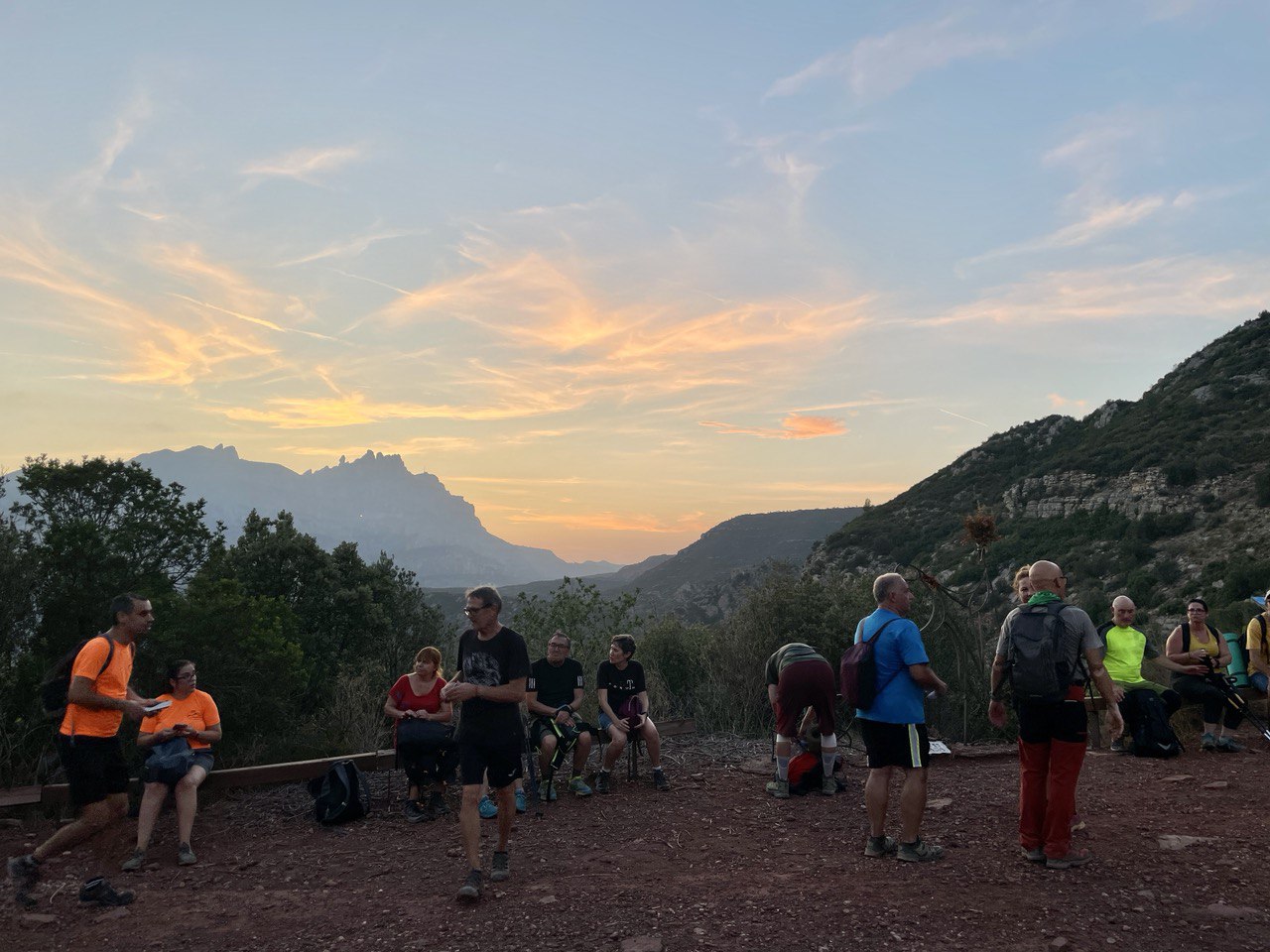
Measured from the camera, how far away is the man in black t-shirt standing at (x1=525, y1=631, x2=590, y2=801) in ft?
23.6

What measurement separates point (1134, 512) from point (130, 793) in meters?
36.6

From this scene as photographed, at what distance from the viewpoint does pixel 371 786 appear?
24.7 ft

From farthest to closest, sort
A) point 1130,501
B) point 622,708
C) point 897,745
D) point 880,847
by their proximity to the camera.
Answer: point 1130,501 → point 622,708 → point 880,847 → point 897,745

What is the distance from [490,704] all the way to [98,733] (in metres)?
2.35

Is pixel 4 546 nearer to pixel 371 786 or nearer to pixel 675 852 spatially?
pixel 371 786

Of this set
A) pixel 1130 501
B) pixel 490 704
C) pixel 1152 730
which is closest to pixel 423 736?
pixel 490 704

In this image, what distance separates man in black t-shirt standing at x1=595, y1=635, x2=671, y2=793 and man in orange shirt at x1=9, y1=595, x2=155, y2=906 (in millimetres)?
3548

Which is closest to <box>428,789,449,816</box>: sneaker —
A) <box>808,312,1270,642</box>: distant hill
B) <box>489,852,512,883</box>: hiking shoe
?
<box>489,852,512,883</box>: hiking shoe

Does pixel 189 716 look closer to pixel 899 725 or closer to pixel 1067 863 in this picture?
pixel 899 725

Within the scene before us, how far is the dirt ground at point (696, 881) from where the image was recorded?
4.12 metres

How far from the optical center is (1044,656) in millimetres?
4887

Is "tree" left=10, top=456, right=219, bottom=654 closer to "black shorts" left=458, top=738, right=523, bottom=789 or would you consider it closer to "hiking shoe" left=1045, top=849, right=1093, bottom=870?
"black shorts" left=458, top=738, right=523, bottom=789

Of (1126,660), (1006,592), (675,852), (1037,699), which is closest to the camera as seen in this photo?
(1037,699)

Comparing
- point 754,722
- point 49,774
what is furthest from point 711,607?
point 49,774
